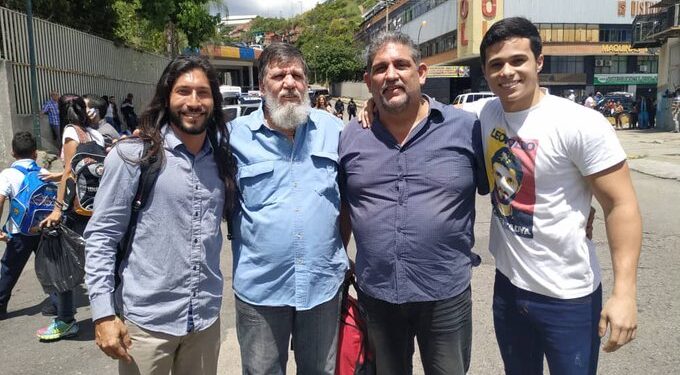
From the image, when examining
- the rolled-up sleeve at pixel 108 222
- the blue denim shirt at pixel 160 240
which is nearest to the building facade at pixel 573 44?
the blue denim shirt at pixel 160 240

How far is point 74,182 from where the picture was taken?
164 inches

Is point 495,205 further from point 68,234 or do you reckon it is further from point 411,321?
point 68,234

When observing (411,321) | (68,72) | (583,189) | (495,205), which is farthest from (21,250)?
(68,72)

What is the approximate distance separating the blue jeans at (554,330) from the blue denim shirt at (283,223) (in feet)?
2.77

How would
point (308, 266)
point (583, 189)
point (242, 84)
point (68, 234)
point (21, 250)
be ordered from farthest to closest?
point (242, 84) < point (21, 250) < point (68, 234) < point (308, 266) < point (583, 189)

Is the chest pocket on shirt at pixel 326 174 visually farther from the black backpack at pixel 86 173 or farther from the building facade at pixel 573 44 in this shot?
the building facade at pixel 573 44

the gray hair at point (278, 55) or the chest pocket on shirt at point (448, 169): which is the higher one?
the gray hair at point (278, 55)

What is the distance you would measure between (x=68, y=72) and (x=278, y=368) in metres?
15.1

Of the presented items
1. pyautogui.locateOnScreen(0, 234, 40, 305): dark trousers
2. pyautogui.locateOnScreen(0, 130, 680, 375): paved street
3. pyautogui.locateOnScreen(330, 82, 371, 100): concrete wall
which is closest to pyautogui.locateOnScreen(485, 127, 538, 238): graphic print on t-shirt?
pyautogui.locateOnScreen(0, 130, 680, 375): paved street

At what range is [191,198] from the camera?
2.34m

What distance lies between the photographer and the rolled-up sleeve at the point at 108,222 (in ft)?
7.31

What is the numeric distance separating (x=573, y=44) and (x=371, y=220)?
48.9 metres

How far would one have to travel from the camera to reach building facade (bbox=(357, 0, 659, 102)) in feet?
146

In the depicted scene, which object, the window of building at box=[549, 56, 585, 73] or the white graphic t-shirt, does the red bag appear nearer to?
the white graphic t-shirt
